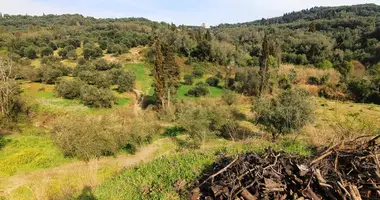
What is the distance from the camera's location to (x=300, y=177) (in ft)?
18.3

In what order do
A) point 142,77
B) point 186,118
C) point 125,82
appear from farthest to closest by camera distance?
point 142,77 < point 125,82 < point 186,118

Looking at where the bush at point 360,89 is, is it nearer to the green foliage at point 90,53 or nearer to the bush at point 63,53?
the green foliage at point 90,53

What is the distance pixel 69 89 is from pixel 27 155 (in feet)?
71.0

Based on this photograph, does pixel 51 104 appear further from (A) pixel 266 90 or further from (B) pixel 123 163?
(A) pixel 266 90

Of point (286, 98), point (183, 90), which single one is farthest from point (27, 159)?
point (183, 90)

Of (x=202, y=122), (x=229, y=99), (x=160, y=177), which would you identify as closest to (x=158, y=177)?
(x=160, y=177)

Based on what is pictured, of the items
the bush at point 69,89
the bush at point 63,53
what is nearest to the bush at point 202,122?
the bush at point 69,89

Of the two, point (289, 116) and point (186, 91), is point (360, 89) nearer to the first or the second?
point (186, 91)

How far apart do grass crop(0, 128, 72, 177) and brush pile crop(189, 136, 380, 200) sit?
14.3 meters

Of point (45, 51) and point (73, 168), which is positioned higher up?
point (45, 51)

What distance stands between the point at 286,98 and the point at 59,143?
1623 centimetres

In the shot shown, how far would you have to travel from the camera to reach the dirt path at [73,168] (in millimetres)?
14094

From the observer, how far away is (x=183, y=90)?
4366 centimetres

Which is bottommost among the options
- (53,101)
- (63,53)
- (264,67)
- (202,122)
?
(53,101)
